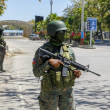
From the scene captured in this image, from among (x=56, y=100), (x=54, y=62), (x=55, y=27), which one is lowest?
(x=56, y=100)

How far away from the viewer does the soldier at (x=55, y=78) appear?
2.93 meters

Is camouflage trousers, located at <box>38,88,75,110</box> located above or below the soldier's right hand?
below

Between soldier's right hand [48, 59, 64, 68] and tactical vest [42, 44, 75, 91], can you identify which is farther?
tactical vest [42, 44, 75, 91]

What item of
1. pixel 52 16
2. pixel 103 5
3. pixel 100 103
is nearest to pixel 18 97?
pixel 100 103

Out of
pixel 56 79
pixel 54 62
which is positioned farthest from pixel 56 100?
pixel 54 62

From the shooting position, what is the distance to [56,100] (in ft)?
9.70

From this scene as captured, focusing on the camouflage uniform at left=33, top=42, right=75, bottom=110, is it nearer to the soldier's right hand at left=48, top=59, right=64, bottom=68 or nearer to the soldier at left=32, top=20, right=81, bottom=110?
the soldier at left=32, top=20, right=81, bottom=110

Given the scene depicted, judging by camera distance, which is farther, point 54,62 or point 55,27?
point 55,27

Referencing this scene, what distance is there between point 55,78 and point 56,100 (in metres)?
0.29

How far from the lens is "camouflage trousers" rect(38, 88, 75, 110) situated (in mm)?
2944

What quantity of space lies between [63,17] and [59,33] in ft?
210

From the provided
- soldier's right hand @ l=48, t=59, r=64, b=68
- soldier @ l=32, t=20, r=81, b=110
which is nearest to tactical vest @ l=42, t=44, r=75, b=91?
soldier @ l=32, t=20, r=81, b=110

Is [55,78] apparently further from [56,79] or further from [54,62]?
[54,62]

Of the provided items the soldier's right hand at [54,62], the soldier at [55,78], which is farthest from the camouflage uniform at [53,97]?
the soldier's right hand at [54,62]
